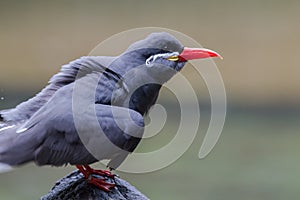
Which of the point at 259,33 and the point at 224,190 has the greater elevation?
the point at 259,33

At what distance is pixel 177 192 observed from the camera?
16.2 ft

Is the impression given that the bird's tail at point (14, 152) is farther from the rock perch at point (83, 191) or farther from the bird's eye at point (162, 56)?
the bird's eye at point (162, 56)

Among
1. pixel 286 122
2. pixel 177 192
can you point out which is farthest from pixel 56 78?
pixel 286 122

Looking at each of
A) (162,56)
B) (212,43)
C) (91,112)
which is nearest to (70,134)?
(91,112)

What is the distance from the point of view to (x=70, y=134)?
2.28m

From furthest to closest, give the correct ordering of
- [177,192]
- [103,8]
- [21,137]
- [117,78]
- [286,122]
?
1. [103,8]
2. [286,122]
3. [177,192]
4. [117,78]
5. [21,137]

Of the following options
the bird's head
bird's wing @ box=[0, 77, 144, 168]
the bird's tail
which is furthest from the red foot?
the bird's head

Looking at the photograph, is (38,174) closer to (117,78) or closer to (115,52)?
(115,52)

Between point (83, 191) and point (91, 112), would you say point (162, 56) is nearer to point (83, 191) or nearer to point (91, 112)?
point (91, 112)

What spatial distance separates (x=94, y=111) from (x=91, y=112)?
0.04ft

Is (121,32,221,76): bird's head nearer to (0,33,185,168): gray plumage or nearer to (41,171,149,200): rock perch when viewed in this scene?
(0,33,185,168): gray plumage

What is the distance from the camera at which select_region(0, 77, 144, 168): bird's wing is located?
2250 mm

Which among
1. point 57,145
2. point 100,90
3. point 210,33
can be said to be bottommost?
point 210,33

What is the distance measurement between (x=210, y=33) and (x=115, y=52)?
2.18m
